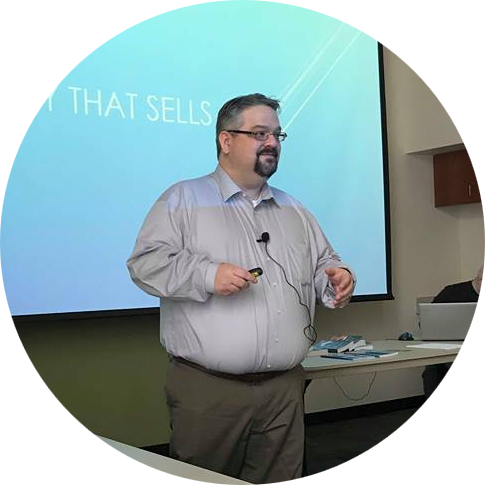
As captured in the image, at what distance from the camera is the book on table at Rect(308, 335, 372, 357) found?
10.7ft

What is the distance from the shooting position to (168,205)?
2.09 metres

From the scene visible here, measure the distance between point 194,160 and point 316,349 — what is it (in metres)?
1.12

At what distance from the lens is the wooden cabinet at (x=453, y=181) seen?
4.81 m

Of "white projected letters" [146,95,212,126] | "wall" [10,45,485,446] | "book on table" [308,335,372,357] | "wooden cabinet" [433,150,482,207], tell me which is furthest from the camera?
"wooden cabinet" [433,150,482,207]

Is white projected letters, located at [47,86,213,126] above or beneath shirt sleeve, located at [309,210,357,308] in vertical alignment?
above

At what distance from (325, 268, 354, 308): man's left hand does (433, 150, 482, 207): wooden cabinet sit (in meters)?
2.95

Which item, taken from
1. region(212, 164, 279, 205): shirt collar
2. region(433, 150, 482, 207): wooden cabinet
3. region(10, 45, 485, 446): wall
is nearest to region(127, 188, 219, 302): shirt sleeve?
region(212, 164, 279, 205): shirt collar

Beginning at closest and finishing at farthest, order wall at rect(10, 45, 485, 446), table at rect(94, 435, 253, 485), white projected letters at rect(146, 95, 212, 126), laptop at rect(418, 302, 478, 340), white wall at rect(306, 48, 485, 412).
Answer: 1. table at rect(94, 435, 253, 485)
2. white projected letters at rect(146, 95, 212, 126)
3. laptop at rect(418, 302, 478, 340)
4. wall at rect(10, 45, 485, 446)
5. white wall at rect(306, 48, 485, 412)

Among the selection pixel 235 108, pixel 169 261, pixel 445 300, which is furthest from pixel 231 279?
pixel 445 300

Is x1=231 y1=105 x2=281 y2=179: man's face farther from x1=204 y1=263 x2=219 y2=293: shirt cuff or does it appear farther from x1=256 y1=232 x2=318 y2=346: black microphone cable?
x1=204 y1=263 x2=219 y2=293: shirt cuff

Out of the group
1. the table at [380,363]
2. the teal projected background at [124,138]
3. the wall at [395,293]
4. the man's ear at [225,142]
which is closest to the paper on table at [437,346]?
the table at [380,363]

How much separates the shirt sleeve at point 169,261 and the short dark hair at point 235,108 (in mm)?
263

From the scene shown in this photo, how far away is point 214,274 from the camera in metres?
1.92

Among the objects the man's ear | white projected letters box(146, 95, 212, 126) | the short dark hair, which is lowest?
the man's ear
